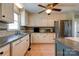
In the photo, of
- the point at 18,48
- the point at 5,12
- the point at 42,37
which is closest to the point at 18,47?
the point at 18,48

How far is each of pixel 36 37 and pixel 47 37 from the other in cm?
73

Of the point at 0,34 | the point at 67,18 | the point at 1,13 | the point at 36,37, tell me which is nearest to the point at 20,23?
the point at 36,37

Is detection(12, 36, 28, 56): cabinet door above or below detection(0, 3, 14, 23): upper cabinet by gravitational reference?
below

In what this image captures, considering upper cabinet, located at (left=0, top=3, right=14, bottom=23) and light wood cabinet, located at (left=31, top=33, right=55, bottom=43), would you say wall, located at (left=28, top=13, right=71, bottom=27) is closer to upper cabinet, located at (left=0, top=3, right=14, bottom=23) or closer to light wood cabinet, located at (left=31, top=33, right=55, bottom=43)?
light wood cabinet, located at (left=31, top=33, right=55, bottom=43)

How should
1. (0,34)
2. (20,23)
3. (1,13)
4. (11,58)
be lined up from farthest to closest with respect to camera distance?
1. (20,23)
2. (0,34)
3. (1,13)
4. (11,58)

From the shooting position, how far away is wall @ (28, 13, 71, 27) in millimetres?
9547

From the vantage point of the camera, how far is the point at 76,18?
8.84 meters

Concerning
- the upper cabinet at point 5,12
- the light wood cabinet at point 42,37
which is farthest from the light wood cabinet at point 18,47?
the light wood cabinet at point 42,37

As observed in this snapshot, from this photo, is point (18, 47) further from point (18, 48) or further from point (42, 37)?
point (42, 37)

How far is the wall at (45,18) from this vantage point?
955 cm

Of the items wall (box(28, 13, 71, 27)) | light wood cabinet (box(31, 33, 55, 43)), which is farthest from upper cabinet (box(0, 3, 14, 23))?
wall (box(28, 13, 71, 27))

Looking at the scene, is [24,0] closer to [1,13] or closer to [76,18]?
[1,13]

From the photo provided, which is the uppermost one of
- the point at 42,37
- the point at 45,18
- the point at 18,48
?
the point at 45,18

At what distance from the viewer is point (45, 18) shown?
9641mm
